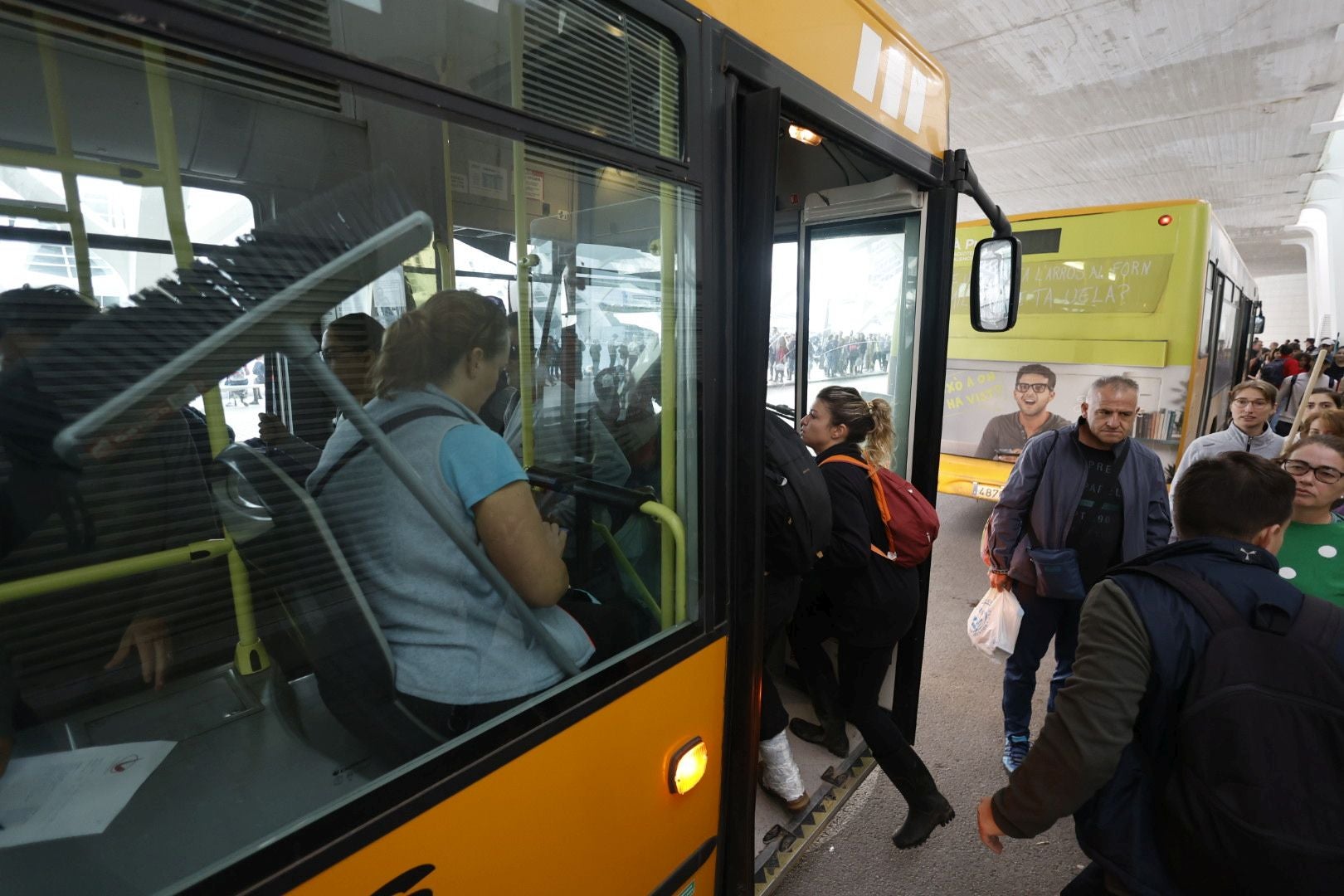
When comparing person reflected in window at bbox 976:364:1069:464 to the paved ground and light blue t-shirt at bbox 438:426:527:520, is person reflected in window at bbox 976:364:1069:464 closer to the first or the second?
the paved ground

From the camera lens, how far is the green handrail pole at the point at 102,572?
0.74 metres

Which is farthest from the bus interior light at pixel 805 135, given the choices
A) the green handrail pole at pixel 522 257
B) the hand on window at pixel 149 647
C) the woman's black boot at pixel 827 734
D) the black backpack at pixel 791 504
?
the woman's black boot at pixel 827 734

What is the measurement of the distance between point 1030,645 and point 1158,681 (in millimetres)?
1733

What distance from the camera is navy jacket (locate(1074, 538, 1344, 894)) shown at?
139 cm

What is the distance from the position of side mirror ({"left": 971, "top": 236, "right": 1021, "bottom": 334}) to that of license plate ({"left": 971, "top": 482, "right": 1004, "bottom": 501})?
369cm

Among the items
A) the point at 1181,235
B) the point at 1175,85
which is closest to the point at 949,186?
the point at 1181,235

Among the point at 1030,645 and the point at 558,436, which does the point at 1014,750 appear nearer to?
the point at 1030,645

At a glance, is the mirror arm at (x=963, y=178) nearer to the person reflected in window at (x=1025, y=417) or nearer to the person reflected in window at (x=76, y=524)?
the person reflected in window at (x=76, y=524)

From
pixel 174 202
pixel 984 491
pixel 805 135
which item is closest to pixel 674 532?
pixel 174 202

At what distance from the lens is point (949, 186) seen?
2412 millimetres

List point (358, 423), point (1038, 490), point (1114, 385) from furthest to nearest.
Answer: point (1038, 490)
point (1114, 385)
point (358, 423)

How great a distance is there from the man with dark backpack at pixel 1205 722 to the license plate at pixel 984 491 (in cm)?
474

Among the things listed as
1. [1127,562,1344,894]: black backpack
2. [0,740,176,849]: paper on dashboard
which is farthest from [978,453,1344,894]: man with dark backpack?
[0,740,176,849]: paper on dashboard

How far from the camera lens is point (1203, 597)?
1.40 m
